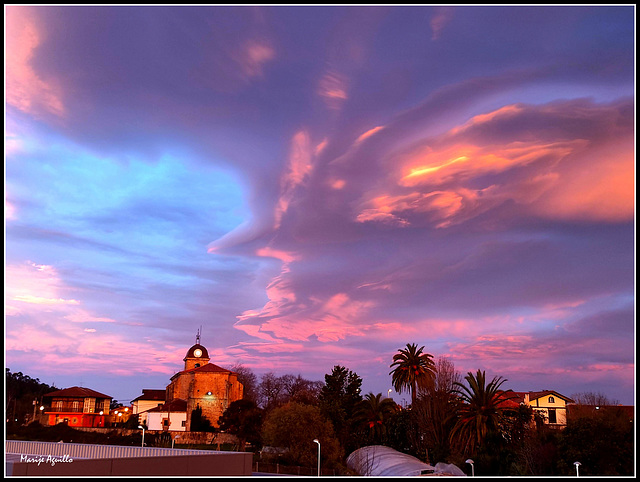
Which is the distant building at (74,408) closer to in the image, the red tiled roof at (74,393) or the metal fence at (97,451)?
the red tiled roof at (74,393)

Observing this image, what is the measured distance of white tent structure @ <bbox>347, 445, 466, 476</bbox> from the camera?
3997 cm

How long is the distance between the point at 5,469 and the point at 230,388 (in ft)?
229

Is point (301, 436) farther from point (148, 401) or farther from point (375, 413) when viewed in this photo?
point (148, 401)

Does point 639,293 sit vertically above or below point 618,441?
above

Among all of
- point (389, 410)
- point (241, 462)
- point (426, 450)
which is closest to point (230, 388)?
point (389, 410)

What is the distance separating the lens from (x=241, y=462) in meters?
18.8

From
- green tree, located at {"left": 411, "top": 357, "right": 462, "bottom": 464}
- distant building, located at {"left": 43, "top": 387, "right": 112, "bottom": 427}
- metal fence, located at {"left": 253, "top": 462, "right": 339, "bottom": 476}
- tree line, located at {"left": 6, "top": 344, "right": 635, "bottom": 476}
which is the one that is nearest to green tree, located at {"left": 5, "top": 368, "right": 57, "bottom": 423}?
distant building, located at {"left": 43, "top": 387, "right": 112, "bottom": 427}

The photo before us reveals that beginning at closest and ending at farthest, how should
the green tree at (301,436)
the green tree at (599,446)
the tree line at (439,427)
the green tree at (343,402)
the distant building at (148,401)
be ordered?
the green tree at (599,446), the tree line at (439,427), the green tree at (301,436), the green tree at (343,402), the distant building at (148,401)

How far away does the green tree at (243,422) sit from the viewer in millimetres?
62778

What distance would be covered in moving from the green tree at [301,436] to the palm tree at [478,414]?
10742 millimetres

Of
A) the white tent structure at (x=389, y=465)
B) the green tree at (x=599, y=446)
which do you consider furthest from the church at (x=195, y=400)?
the green tree at (x=599, y=446)

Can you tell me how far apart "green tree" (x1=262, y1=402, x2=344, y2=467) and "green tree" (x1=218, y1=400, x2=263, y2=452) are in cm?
1266

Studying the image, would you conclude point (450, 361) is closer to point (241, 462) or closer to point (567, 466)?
point (567, 466)

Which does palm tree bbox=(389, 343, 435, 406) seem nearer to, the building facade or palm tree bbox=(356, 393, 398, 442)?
palm tree bbox=(356, 393, 398, 442)
